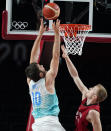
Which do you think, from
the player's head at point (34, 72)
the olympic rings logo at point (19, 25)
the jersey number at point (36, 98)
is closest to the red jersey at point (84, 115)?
the jersey number at point (36, 98)

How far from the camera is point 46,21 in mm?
5195

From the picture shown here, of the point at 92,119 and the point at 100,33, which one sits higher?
the point at 100,33

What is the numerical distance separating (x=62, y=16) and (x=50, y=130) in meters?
1.94

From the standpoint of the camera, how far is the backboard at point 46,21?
516 centimetres

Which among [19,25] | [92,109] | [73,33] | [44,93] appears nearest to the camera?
[92,109]

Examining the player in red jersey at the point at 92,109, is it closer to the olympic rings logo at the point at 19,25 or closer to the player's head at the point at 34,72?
the player's head at the point at 34,72

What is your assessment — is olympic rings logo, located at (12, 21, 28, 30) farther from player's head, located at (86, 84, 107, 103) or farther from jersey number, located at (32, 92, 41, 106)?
player's head, located at (86, 84, 107, 103)

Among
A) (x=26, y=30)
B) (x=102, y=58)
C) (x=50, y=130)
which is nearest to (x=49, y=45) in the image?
(x=26, y=30)

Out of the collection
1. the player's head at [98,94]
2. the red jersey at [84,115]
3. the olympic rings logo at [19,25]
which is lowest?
the red jersey at [84,115]

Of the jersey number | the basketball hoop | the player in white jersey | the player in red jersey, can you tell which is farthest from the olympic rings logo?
the player in red jersey

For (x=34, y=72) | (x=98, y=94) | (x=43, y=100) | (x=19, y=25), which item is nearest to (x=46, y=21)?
(x=19, y=25)

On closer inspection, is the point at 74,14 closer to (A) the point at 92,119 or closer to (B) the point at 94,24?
(B) the point at 94,24

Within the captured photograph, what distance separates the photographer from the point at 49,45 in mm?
5727

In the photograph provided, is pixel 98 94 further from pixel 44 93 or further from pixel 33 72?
pixel 33 72
